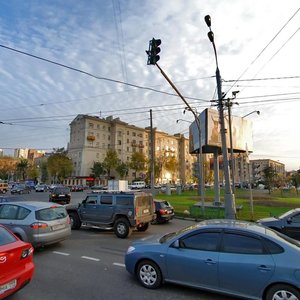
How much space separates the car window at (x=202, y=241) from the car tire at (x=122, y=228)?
6375mm

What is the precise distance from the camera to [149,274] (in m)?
6.23

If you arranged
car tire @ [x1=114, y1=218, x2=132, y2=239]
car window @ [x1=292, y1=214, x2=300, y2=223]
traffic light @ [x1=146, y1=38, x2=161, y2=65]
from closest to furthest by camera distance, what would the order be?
traffic light @ [x1=146, y1=38, x2=161, y2=65] < car window @ [x1=292, y1=214, x2=300, y2=223] < car tire @ [x1=114, y1=218, x2=132, y2=239]

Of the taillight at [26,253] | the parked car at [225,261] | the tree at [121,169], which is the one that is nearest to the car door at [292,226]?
the parked car at [225,261]

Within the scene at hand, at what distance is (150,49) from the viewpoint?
10289 millimetres

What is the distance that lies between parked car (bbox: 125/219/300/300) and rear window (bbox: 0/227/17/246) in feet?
8.01

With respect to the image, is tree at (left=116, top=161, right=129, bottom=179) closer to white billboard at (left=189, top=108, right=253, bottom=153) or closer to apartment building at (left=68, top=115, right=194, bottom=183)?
apartment building at (left=68, top=115, right=194, bottom=183)

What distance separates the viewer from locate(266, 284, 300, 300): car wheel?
191 inches

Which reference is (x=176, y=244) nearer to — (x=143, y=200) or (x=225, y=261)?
(x=225, y=261)

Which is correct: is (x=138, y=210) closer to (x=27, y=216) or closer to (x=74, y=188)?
(x=27, y=216)

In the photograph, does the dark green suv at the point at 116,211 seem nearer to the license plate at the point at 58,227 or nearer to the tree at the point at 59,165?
the license plate at the point at 58,227

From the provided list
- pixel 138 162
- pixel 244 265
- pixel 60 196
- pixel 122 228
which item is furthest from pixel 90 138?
pixel 244 265

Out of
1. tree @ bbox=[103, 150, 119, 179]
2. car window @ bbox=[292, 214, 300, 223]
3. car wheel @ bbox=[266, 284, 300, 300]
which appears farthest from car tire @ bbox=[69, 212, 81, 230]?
tree @ bbox=[103, 150, 119, 179]

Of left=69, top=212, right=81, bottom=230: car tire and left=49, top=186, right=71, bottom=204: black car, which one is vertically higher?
left=49, top=186, right=71, bottom=204: black car

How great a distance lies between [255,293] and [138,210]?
7.52 meters
